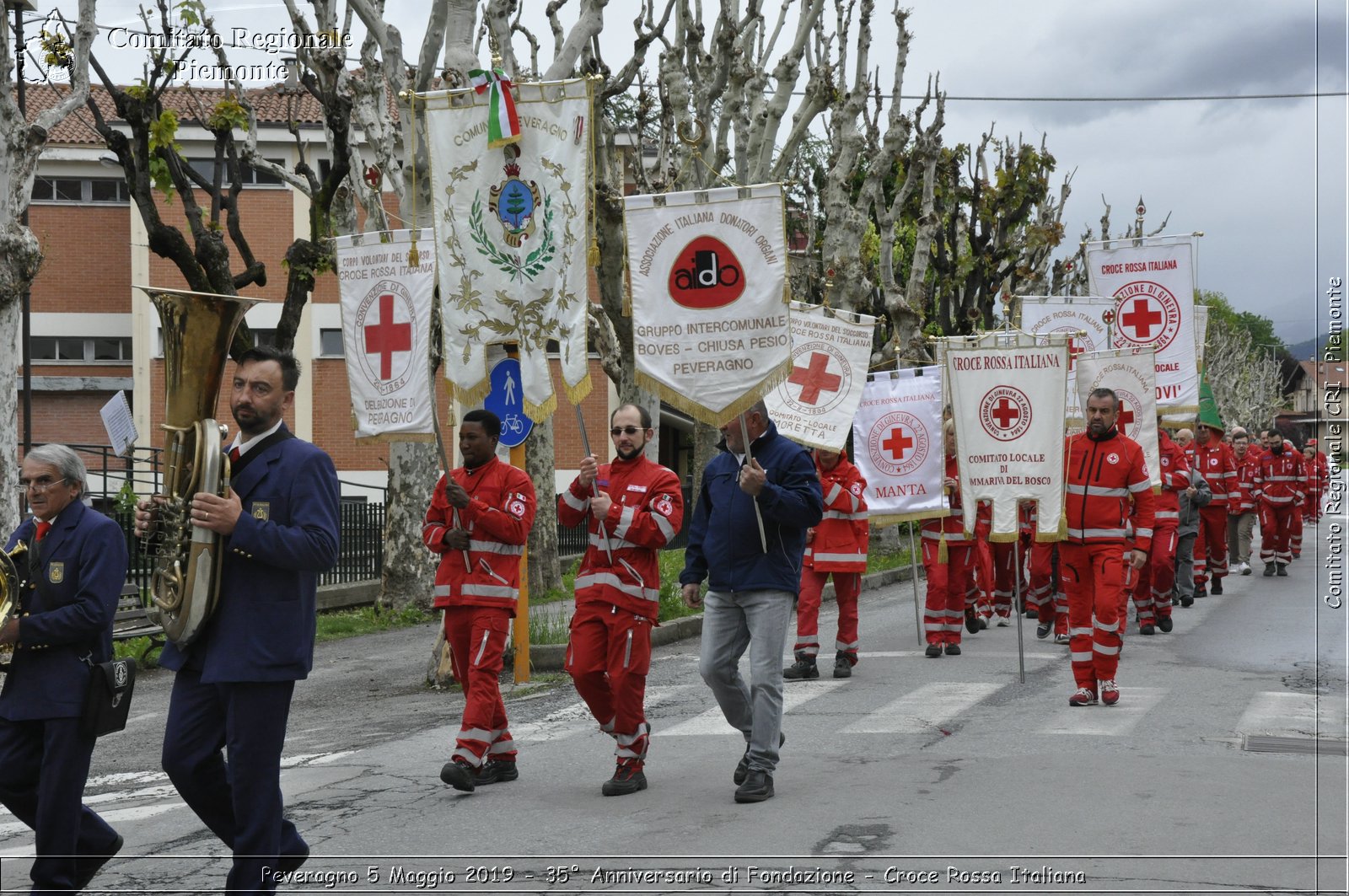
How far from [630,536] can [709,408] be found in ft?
2.85

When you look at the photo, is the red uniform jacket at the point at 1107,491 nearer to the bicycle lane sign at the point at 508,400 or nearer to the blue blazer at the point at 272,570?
the bicycle lane sign at the point at 508,400

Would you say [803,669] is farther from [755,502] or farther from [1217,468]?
[1217,468]

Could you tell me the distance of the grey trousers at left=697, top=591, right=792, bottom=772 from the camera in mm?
7438

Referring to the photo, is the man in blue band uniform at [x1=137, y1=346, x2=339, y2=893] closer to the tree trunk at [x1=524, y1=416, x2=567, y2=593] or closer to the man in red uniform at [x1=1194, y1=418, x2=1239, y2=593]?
the tree trunk at [x1=524, y1=416, x2=567, y2=593]

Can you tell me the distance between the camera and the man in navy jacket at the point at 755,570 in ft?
24.3

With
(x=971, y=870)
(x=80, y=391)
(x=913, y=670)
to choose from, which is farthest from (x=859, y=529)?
(x=80, y=391)

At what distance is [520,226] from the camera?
9797 millimetres

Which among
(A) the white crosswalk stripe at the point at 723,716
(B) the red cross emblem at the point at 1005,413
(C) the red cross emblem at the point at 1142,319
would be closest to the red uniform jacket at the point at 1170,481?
(C) the red cross emblem at the point at 1142,319

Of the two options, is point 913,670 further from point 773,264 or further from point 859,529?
point 773,264

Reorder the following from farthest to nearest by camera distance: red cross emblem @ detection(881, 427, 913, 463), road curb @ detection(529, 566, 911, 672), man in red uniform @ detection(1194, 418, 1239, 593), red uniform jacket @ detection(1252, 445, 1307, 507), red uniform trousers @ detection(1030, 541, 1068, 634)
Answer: red uniform jacket @ detection(1252, 445, 1307, 507), man in red uniform @ detection(1194, 418, 1239, 593), red uniform trousers @ detection(1030, 541, 1068, 634), red cross emblem @ detection(881, 427, 913, 463), road curb @ detection(529, 566, 911, 672)

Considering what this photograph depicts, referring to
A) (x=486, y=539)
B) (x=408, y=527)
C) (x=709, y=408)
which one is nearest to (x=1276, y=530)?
(x=408, y=527)

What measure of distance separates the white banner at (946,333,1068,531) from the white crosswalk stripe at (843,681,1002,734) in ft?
3.97

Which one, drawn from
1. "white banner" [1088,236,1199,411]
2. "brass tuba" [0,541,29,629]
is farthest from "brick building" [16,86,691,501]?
"brass tuba" [0,541,29,629]

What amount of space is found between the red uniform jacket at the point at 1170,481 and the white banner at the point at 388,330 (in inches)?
304
